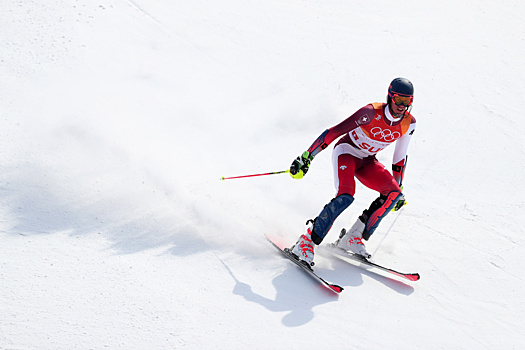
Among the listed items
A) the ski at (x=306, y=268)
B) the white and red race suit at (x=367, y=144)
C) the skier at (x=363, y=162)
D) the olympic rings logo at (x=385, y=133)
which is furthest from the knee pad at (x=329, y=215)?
the olympic rings logo at (x=385, y=133)

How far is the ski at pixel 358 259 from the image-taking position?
4.86 m

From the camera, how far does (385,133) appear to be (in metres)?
5.12

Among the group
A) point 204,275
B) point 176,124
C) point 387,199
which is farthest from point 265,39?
point 204,275

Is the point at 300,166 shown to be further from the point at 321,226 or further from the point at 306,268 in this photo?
the point at 306,268

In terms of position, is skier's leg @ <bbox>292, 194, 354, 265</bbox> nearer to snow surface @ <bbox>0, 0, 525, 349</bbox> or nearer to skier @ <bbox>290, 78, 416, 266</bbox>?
skier @ <bbox>290, 78, 416, 266</bbox>

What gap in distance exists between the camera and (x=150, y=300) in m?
4.04

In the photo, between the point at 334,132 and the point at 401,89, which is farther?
the point at 334,132

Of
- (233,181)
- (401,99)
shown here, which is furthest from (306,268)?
(233,181)

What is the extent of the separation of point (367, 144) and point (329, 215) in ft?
2.94

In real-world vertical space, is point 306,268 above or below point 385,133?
below

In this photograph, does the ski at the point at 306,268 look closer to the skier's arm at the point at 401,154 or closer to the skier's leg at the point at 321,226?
the skier's leg at the point at 321,226

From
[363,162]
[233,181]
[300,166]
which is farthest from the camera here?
[233,181]

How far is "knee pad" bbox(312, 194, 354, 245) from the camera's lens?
4.85m

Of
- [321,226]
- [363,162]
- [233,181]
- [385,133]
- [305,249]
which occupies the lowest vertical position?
[233,181]
